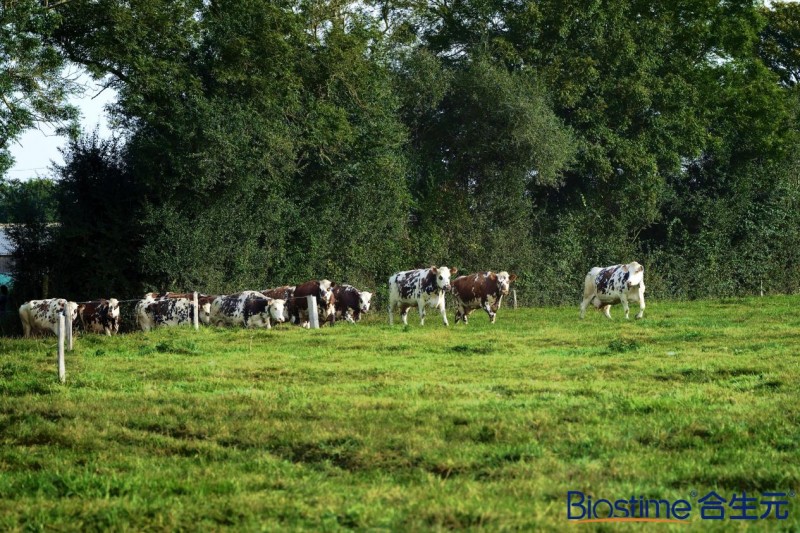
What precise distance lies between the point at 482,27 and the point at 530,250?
9.03m

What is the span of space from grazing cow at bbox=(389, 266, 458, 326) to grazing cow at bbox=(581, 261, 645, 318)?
397 cm

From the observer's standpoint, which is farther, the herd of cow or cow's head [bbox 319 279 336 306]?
cow's head [bbox 319 279 336 306]

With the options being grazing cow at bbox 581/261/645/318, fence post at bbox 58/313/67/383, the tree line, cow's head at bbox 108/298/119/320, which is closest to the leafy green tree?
the tree line

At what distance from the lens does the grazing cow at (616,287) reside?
1123 inches

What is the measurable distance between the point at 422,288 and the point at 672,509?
22143mm

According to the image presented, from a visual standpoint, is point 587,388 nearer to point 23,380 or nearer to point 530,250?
point 23,380

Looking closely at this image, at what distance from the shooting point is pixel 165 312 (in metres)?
27.0

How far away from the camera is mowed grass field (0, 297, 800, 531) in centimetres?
774

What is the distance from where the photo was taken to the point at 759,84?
4766cm

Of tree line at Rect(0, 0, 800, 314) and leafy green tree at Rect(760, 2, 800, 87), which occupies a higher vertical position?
leafy green tree at Rect(760, 2, 800, 87)

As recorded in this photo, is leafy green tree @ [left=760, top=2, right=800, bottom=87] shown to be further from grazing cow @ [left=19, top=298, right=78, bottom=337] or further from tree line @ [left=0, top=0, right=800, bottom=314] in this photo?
grazing cow @ [left=19, top=298, right=78, bottom=337]

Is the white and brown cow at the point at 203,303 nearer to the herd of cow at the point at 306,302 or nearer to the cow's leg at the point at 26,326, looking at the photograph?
the herd of cow at the point at 306,302

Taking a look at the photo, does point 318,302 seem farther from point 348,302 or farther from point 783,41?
point 783,41

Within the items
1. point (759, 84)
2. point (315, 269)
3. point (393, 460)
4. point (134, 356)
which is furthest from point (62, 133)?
point (759, 84)
